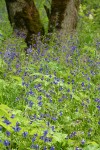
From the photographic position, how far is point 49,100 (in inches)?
162

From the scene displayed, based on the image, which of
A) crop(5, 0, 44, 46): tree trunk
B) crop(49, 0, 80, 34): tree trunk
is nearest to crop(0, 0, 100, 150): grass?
crop(5, 0, 44, 46): tree trunk

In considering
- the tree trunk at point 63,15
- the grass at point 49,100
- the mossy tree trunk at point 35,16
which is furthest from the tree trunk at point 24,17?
the grass at point 49,100

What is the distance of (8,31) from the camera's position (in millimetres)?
8148

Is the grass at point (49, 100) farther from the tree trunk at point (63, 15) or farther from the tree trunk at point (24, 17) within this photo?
the tree trunk at point (63, 15)

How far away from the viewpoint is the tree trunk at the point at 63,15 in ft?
24.3

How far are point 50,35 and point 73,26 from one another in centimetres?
60

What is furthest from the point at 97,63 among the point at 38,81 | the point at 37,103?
the point at 37,103

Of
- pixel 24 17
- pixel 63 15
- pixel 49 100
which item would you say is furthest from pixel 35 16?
pixel 49 100

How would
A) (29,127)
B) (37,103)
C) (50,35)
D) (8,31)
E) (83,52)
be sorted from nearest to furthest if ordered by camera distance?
(29,127) < (37,103) < (83,52) < (50,35) < (8,31)

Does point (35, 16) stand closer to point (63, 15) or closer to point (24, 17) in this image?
point (24, 17)

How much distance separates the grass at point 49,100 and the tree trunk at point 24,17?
78cm

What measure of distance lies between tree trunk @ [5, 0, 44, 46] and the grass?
780 millimetres

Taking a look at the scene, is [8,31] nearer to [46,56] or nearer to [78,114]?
[46,56]

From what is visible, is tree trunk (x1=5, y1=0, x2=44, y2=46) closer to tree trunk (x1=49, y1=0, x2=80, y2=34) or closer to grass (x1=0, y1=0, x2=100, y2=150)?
tree trunk (x1=49, y1=0, x2=80, y2=34)
